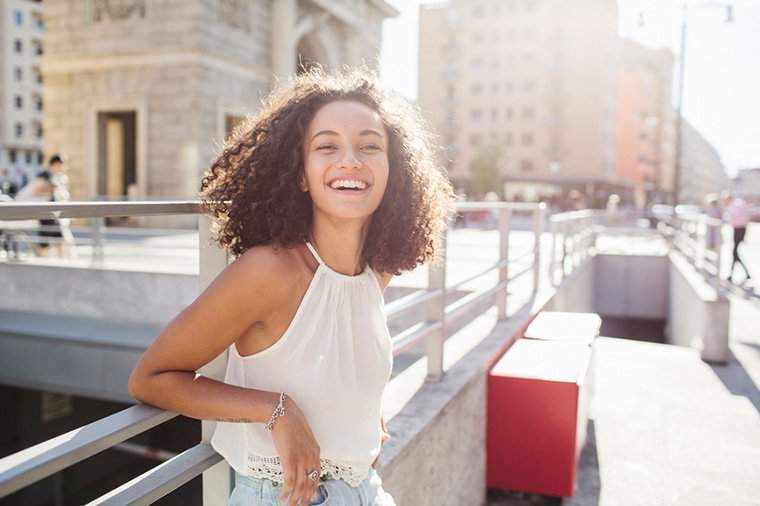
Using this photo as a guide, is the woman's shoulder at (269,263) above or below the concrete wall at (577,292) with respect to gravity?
above

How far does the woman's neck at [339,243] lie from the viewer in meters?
Answer: 1.92

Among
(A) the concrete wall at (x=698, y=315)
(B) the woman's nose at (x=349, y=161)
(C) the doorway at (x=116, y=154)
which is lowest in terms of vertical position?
(A) the concrete wall at (x=698, y=315)

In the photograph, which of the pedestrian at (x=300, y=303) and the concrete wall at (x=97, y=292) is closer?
the pedestrian at (x=300, y=303)

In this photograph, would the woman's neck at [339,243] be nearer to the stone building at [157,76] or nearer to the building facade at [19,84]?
the stone building at [157,76]

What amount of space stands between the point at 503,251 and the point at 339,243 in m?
4.50

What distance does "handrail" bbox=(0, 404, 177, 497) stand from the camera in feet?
4.17

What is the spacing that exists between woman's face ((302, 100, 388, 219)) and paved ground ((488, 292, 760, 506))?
3194 millimetres

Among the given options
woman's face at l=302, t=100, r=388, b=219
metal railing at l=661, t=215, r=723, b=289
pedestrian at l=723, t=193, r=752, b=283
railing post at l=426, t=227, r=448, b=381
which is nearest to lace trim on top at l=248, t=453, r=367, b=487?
woman's face at l=302, t=100, r=388, b=219

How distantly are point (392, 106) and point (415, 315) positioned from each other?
6665mm

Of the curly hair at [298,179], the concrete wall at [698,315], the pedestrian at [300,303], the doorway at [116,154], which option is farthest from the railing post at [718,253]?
the doorway at [116,154]

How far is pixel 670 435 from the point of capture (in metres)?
5.66

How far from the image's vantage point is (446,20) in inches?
2997

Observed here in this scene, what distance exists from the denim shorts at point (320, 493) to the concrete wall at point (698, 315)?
297 inches

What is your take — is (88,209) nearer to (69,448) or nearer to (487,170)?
(69,448)
